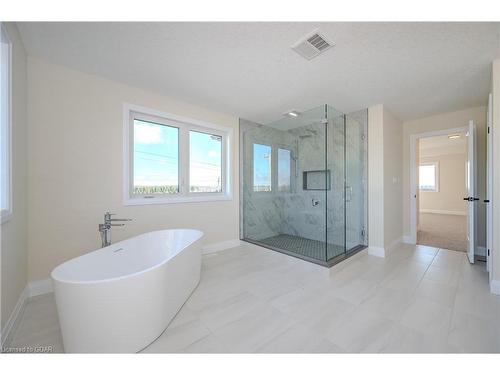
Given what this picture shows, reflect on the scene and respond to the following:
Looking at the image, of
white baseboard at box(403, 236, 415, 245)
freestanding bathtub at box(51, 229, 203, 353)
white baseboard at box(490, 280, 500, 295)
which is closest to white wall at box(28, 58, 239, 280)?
freestanding bathtub at box(51, 229, 203, 353)

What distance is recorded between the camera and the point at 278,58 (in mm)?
1904

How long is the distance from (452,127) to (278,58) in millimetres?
3553

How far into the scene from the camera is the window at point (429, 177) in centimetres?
748

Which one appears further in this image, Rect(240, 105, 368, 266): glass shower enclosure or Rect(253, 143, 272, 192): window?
Rect(253, 143, 272, 192): window

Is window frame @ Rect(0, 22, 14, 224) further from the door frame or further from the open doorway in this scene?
the open doorway

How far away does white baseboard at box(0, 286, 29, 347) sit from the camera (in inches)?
53.1

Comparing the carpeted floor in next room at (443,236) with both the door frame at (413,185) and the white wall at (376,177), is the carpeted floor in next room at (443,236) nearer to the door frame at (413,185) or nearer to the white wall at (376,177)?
the door frame at (413,185)

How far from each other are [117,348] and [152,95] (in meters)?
2.71

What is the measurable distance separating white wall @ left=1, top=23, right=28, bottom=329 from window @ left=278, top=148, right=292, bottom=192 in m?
3.56

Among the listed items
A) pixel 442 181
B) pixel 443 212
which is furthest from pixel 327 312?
pixel 442 181

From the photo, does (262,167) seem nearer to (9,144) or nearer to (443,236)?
(9,144)

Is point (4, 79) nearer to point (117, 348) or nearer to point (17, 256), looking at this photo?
point (17, 256)

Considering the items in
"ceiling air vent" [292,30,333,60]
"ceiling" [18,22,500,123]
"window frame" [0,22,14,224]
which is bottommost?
"window frame" [0,22,14,224]
